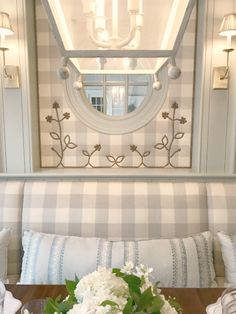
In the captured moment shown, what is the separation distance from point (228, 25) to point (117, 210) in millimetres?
1164

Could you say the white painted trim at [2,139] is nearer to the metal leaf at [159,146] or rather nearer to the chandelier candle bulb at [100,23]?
the metal leaf at [159,146]

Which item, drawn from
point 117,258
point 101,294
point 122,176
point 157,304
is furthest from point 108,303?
point 122,176

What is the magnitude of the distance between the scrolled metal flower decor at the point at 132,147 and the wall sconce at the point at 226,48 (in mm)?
303

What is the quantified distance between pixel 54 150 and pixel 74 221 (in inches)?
21.4

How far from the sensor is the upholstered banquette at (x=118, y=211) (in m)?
1.77

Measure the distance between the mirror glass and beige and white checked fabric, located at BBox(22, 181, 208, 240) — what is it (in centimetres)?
53

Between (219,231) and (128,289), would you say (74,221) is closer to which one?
(219,231)

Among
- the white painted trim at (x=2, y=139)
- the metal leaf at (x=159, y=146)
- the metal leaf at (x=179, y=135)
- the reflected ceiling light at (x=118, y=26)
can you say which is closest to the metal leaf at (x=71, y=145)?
the white painted trim at (x=2, y=139)

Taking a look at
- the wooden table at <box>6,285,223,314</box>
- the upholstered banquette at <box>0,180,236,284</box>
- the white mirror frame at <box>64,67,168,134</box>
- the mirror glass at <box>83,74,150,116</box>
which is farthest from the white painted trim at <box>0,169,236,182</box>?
the wooden table at <box>6,285,223,314</box>

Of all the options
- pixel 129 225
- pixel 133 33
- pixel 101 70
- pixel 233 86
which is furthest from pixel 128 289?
pixel 233 86

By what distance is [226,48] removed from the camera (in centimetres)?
176

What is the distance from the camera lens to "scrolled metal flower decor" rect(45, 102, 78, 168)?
206 cm

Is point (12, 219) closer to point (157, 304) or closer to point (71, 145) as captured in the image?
point (71, 145)

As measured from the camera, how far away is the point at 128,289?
2.39 feet
